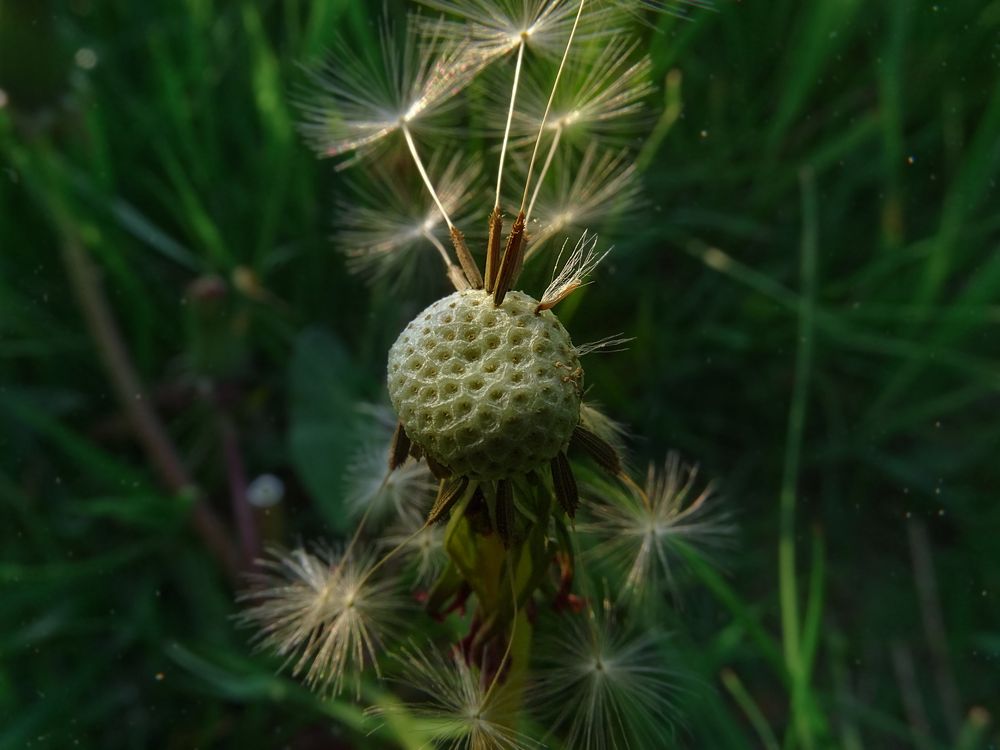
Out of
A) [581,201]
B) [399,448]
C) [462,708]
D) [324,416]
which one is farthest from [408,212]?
[462,708]

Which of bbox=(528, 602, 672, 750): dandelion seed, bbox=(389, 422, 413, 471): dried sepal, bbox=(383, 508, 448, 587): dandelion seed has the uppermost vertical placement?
bbox=(389, 422, 413, 471): dried sepal

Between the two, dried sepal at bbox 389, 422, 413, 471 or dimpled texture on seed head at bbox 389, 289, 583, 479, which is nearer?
dimpled texture on seed head at bbox 389, 289, 583, 479

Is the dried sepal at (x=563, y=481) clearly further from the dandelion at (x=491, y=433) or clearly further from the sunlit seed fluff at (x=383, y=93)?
the sunlit seed fluff at (x=383, y=93)

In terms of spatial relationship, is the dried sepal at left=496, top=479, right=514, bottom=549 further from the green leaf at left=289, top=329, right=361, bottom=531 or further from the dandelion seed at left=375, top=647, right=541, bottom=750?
the green leaf at left=289, top=329, right=361, bottom=531

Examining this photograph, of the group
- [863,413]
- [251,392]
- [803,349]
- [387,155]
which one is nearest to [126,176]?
[251,392]

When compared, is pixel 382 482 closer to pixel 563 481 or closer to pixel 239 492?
pixel 563 481

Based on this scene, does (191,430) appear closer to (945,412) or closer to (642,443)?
(642,443)

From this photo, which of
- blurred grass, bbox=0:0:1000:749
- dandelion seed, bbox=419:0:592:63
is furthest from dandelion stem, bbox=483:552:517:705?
dandelion seed, bbox=419:0:592:63

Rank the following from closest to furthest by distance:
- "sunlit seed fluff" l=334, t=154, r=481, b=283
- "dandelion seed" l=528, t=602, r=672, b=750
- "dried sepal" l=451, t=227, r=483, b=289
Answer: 1. "dried sepal" l=451, t=227, r=483, b=289
2. "dandelion seed" l=528, t=602, r=672, b=750
3. "sunlit seed fluff" l=334, t=154, r=481, b=283
